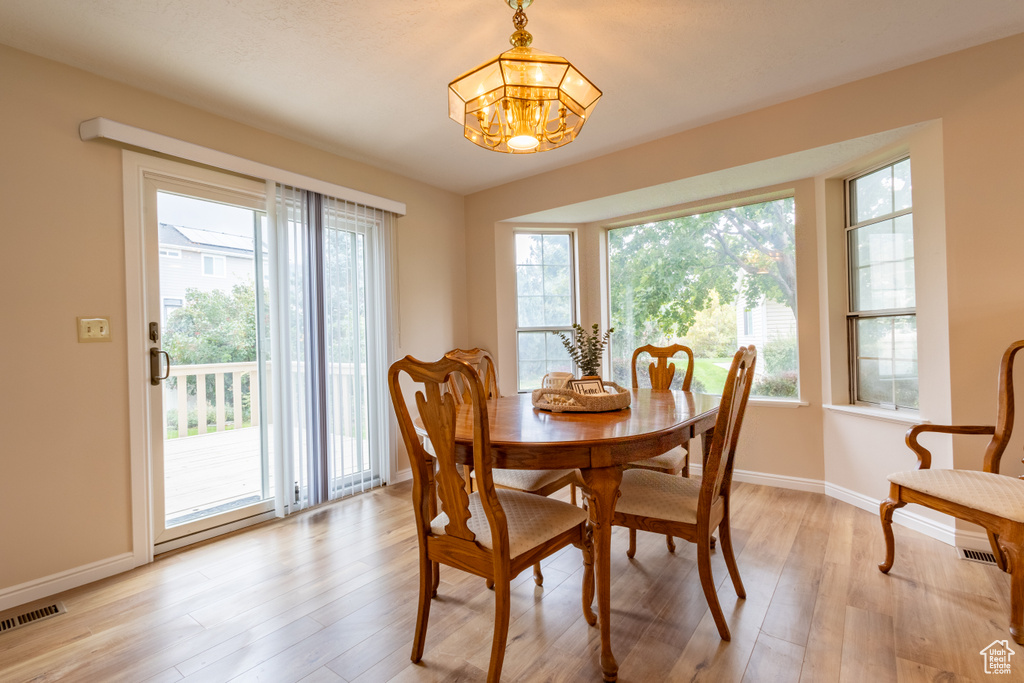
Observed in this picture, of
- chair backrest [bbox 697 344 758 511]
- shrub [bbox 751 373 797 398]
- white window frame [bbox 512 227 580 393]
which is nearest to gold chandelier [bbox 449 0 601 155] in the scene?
chair backrest [bbox 697 344 758 511]

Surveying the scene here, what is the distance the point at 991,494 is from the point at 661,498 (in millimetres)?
1256

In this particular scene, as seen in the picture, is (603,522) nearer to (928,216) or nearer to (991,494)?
(991,494)

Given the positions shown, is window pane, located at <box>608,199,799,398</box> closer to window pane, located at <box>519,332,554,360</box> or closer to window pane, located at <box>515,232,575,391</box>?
window pane, located at <box>515,232,575,391</box>

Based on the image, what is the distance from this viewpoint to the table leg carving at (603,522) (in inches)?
60.6

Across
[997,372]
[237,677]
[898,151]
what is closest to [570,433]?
[237,677]

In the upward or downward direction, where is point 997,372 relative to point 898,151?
downward

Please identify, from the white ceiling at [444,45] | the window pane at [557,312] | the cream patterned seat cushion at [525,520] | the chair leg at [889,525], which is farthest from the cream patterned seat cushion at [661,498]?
the window pane at [557,312]

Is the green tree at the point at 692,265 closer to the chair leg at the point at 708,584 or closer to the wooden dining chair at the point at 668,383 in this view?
the wooden dining chair at the point at 668,383

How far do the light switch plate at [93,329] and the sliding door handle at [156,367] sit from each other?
215 mm

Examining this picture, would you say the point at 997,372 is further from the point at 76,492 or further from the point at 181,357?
the point at 76,492

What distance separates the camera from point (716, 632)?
1.73 m

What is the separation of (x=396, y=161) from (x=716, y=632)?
3.47 meters

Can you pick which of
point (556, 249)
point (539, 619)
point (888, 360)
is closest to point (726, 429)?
→ point (539, 619)

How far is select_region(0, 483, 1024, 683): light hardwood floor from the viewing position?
1.57 meters
